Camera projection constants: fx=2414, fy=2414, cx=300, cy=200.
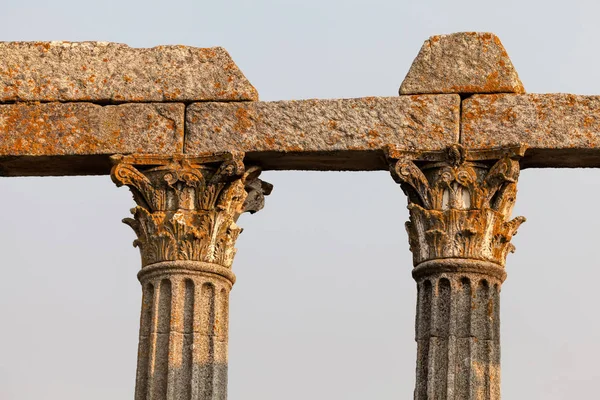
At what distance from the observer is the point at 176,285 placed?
2897cm

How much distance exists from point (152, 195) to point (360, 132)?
2658mm

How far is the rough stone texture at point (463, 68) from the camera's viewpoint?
95.9 ft

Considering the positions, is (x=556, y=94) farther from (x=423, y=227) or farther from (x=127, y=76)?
(x=127, y=76)

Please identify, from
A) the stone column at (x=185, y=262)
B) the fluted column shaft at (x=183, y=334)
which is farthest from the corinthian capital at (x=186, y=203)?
the fluted column shaft at (x=183, y=334)

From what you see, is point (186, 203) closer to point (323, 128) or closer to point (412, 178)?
point (323, 128)

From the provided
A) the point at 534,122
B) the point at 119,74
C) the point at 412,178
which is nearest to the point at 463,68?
the point at 534,122

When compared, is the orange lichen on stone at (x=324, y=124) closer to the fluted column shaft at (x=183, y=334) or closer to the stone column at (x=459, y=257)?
the stone column at (x=459, y=257)

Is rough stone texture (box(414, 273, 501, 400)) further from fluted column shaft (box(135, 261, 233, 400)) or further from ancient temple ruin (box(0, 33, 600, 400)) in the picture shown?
fluted column shaft (box(135, 261, 233, 400))

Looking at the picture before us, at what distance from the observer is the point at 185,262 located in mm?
29031

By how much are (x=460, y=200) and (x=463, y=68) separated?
1.67 m

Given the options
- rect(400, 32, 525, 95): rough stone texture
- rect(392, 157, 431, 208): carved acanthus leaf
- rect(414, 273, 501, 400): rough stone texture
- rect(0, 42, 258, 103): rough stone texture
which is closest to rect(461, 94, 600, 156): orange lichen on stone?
rect(400, 32, 525, 95): rough stone texture

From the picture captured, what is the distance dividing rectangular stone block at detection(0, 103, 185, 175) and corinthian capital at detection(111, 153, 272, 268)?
265 mm

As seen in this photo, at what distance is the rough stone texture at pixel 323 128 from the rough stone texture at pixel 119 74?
303 millimetres

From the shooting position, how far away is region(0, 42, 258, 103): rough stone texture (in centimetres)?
2964
